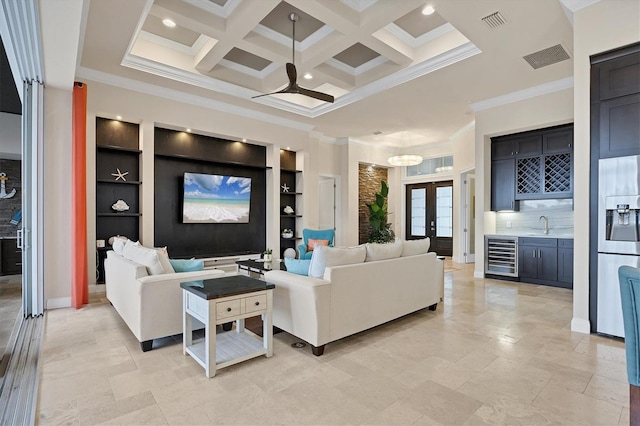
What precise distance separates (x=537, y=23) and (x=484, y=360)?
3.64 m

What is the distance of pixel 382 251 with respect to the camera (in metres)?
3.50

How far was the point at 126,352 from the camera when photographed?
9.50ft

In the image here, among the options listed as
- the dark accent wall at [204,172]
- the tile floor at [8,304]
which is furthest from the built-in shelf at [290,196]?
the tile floor at [8,304]

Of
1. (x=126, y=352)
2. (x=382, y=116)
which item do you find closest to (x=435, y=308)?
(x=126, y=352)

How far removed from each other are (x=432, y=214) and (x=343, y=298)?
735cm

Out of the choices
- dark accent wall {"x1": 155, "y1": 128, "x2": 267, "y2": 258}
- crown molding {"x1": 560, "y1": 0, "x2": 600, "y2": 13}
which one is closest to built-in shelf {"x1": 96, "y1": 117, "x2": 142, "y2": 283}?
dark accent wall {"x1": 155, "y1": 128, "x2": 267, "y2": 258}

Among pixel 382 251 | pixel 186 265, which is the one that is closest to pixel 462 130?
pixel 382 251

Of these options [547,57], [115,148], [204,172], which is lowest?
[204,172]

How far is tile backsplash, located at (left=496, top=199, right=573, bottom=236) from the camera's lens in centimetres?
604

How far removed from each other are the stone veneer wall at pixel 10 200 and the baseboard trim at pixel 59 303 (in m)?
3.93

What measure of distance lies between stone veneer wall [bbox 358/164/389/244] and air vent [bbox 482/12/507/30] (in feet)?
19.2

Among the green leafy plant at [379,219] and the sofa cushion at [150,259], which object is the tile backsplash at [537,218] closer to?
the green leafy plant at [379,219]

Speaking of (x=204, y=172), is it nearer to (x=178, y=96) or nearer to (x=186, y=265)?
(x=178, y=96)

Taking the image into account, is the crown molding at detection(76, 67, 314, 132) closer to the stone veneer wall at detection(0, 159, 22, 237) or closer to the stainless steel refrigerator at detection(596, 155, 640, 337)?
the stone veneer wall at detection(0, 159, 22, 237)
